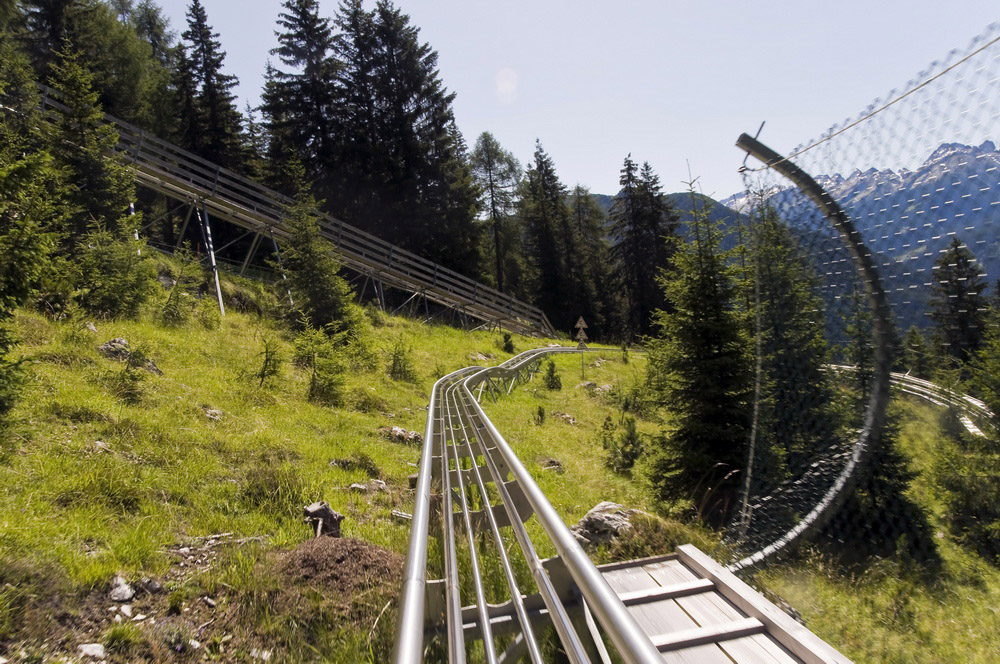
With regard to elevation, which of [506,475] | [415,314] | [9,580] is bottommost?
[9,580]

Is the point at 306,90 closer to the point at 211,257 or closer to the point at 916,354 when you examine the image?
the point at 211,257

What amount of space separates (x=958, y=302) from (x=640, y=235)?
50345 mm

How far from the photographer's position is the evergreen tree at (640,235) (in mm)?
50156

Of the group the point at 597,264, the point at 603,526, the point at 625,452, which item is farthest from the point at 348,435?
the point at 597,264

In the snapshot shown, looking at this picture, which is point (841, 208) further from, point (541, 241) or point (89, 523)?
point (541, 241)

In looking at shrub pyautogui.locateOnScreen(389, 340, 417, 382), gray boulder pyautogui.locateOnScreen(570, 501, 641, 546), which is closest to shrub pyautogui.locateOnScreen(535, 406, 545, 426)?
shrub pyautogui.locateOnScreen(389, 340, 417, 382)

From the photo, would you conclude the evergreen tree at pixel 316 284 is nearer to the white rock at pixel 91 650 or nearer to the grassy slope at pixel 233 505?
the grassy slope at pixel 233 505

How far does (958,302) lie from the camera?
2.78 m

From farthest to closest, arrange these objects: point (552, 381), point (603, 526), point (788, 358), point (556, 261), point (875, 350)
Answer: point (556, 261), point (552, 381), point (603, 526), point (788, 358), point (875, 350)

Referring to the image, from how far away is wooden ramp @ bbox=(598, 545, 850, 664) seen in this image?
2.18 m

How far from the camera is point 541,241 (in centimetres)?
5072

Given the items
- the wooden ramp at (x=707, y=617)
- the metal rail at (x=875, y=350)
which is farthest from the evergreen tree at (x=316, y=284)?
the wooden ramp at (x=707, y=617)

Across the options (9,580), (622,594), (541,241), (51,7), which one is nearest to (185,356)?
(9,580)

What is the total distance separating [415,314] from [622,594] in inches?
1063
